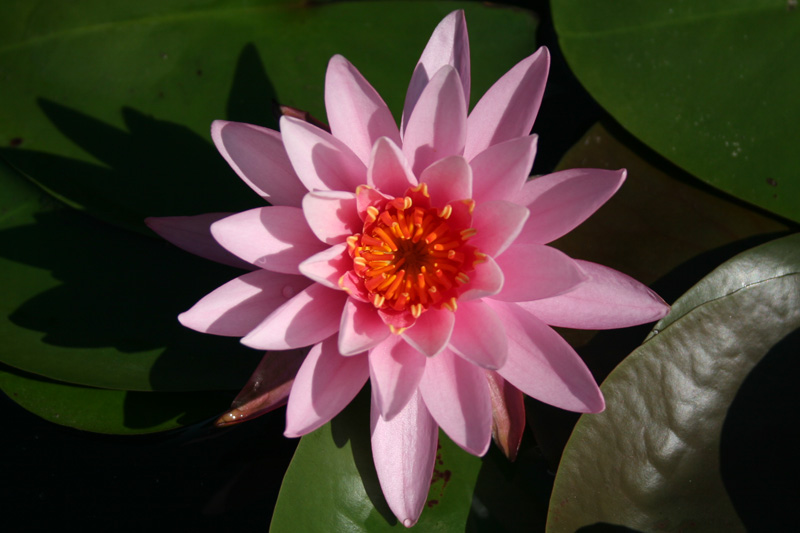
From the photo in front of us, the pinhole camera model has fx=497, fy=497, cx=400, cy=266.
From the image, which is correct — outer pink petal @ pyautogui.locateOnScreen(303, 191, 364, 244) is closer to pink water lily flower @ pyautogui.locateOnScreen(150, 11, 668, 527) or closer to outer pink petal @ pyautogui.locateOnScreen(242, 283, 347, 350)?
pink water lily flower @ pyautogui.locateOnScreen(150, 11, 668, 527)

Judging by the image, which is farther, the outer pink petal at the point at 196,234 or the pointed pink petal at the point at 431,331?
the outer pink petal at the point at 196,234

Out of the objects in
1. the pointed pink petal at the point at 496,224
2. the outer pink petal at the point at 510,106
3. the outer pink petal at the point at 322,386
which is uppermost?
the outer pink petal at the point at 510,106

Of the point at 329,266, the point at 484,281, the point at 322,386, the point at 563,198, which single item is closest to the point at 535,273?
the point at 484,281

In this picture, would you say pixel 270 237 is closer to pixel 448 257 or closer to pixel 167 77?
pixel 448 257

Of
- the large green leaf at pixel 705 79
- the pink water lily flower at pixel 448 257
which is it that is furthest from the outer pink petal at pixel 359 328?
the large green leaf at pixel 705 79

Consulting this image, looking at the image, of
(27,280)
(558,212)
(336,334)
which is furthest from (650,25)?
(27,280)

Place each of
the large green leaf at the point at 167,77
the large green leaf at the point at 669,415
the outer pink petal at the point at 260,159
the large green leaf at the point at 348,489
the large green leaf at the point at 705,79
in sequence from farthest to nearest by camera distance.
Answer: the large green leaf at the point at 167,77
the large green leaf at the point at 705,79
the large green leaf at the point at 348,489
the large green leaf at the point at 669,415
the outer pink petal at the point at 260,159

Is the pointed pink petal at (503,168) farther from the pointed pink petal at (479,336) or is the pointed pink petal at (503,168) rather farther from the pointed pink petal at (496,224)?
the pointed pink petal at (479,336)
